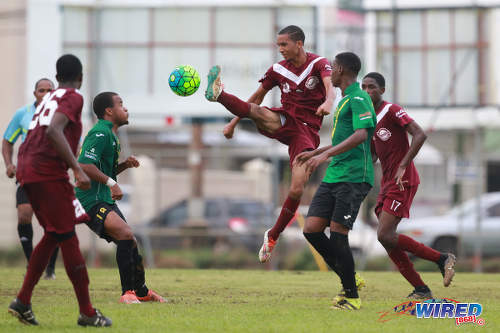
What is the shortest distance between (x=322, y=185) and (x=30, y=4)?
16.9 meters

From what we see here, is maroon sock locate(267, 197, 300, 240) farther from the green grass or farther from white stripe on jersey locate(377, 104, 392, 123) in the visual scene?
white stripe on jersey locate(377, 104, 392, 123)

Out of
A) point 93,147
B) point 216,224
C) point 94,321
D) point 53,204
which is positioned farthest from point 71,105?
point 216,224

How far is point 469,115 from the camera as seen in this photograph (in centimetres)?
2262

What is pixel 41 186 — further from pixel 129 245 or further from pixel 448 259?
pixel 448 259

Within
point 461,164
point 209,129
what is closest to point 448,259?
point 461,164

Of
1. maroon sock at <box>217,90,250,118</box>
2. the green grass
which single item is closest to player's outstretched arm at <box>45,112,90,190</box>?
the green grass

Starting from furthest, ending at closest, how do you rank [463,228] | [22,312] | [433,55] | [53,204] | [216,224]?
[433,55] < [216,224] < [463,228] < [22,312] < [53,204]

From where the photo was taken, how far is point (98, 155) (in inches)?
355

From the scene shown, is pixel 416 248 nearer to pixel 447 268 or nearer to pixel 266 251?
pixel 447 268

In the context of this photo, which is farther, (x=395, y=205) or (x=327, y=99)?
(x=395, y=205)

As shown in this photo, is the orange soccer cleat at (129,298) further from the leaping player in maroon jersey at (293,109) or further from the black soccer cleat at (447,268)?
the black soccer cleat at (447,268)

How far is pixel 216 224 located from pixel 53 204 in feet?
45.8

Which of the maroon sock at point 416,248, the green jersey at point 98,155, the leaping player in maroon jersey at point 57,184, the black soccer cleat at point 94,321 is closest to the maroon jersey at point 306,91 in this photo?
the maroon sock at point 416,248

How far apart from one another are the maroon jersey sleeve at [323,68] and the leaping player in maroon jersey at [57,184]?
317cm
